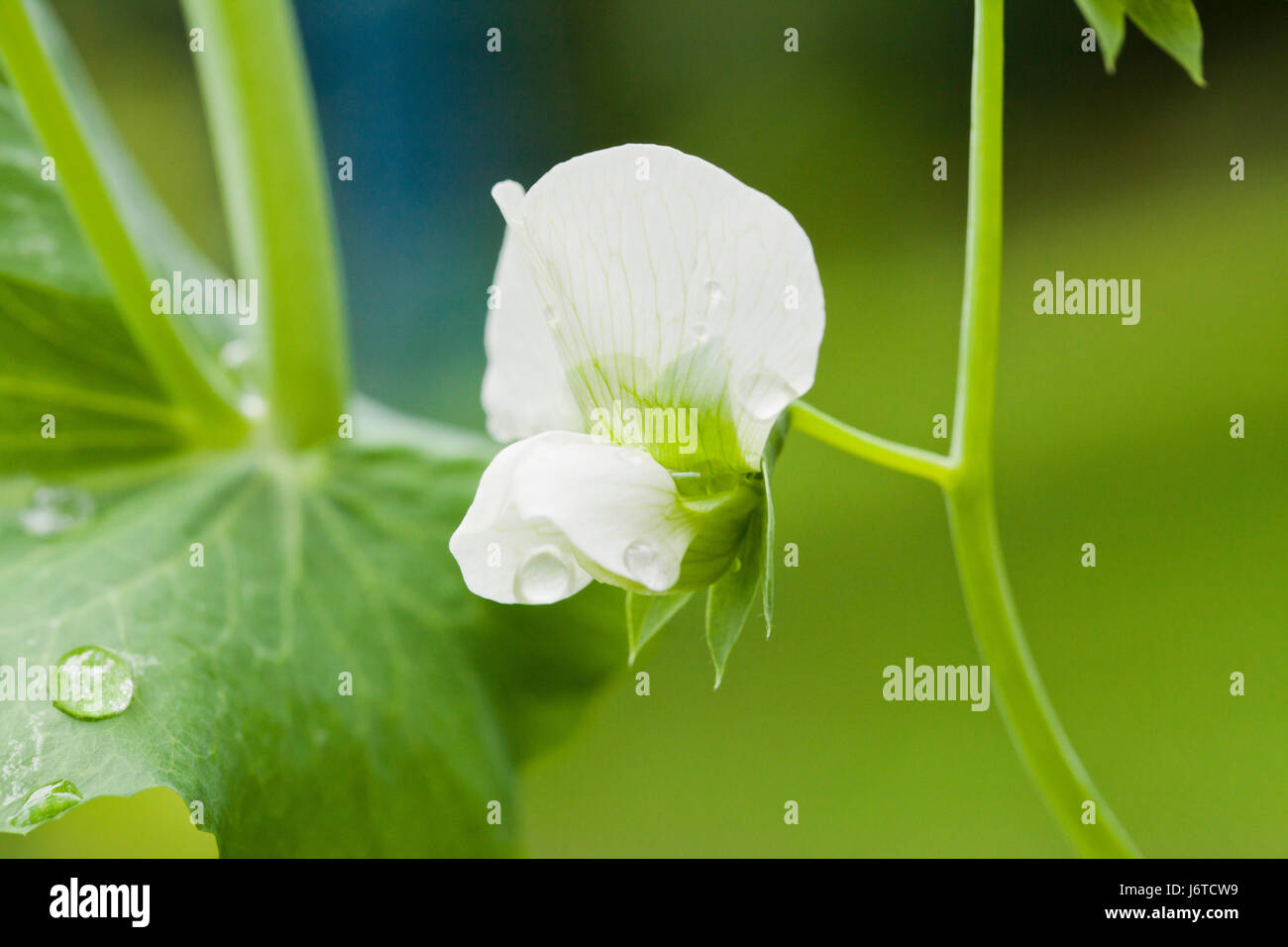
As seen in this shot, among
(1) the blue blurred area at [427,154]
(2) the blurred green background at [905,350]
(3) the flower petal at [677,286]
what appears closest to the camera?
(3) the flower petal at [677,286]

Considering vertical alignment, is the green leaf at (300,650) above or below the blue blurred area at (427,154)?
below

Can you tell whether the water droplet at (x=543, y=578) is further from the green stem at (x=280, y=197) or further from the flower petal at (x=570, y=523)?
the green stem at (x=280, y=197)

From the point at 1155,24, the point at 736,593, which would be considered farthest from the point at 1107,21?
the point at 736,593

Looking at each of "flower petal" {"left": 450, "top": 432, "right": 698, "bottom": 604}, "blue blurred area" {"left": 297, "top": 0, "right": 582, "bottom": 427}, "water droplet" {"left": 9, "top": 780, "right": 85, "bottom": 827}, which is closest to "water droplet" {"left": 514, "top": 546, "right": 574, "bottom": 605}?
"flower petal" {"left": 450, "top": 432, "right": 698, "bottom": 604}

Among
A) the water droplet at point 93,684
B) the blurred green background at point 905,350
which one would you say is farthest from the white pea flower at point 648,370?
the blurred green background at point 905,350

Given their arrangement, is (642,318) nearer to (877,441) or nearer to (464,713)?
(877,441)

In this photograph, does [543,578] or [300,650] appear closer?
[543,578]

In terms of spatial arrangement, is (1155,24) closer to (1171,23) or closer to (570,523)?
(1171,23)
